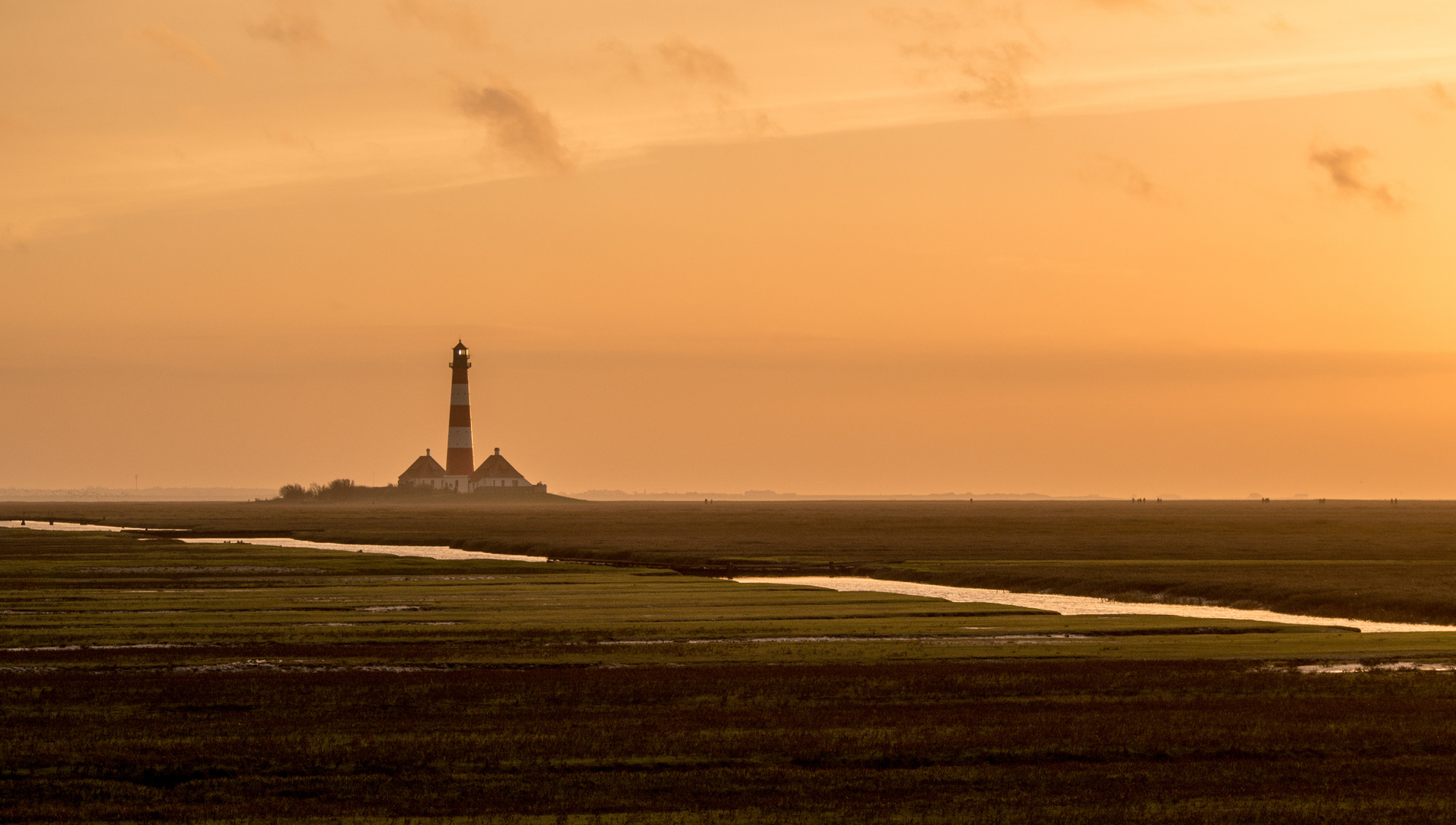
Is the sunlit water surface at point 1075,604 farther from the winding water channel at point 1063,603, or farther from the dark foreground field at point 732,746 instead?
the dark foreground field at point 732,746

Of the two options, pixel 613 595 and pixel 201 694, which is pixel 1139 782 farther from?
pixel 613 595

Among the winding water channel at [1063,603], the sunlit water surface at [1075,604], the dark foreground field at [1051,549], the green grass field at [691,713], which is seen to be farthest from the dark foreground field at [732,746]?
the dark foreground field at [1051,549]

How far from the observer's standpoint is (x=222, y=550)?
8762 centimetres

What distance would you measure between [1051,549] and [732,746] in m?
67.8

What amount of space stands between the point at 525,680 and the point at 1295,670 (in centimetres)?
1678

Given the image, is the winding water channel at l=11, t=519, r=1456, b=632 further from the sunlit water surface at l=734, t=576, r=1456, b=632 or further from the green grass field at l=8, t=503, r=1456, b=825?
the green grass field at l=8, t=503, r=1456, b=825

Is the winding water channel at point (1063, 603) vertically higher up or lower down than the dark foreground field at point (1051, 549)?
lower down

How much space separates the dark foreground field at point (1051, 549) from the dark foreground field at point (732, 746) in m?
25.1

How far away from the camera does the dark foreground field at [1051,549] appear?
57.3 metres

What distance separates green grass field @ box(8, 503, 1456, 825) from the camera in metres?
20.3

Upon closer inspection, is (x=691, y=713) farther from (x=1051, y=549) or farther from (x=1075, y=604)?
(x=1051, y=549)

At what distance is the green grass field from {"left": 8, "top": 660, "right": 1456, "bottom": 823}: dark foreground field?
81mm

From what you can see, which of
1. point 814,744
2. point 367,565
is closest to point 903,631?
point 814,744

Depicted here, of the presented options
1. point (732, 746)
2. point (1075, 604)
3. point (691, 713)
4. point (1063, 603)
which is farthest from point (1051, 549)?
point (732, 746)
